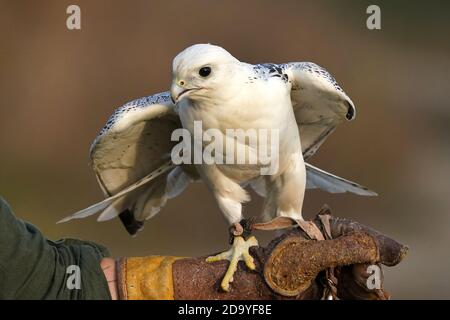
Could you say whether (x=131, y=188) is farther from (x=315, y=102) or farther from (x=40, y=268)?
(x=40, y=268)

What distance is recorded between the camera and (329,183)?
→ 2811 millimetres

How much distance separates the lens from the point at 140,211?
2715 millimetres

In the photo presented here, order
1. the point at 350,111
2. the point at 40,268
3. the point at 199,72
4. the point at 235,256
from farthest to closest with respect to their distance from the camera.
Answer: the point at 350,111 → the point at 199,72 → the point at 235,256 → the point at 40,268

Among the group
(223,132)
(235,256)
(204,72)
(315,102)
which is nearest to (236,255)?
(235,256)

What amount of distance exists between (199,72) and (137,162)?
638mm

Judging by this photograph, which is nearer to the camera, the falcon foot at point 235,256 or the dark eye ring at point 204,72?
the falcon foot at point 235,256

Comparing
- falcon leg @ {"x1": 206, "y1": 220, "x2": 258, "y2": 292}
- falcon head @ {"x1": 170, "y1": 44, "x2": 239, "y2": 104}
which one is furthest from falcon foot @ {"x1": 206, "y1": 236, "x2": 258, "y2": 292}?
falcon head @ {"x1": 170, "y1": 44, "x2": 239, "y2": 104}

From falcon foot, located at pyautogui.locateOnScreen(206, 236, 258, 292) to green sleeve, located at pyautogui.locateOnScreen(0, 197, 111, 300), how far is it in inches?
12.0

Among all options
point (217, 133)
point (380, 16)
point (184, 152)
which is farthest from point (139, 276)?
point (380, 16)

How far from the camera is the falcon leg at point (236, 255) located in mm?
1899

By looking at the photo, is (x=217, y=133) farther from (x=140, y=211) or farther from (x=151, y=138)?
(x=140, y=211)

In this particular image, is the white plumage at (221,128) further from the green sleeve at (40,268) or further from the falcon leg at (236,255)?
the green sleeve at (40,268)

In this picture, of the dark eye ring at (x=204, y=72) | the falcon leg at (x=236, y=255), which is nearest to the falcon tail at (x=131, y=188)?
the falcon leg at (x=236, y=255)

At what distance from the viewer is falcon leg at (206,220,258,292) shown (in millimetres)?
1899
